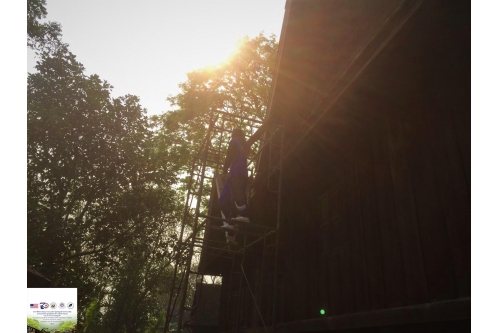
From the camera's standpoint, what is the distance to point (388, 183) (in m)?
4.09

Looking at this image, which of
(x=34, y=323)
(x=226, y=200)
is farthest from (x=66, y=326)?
(x=226, y=200)

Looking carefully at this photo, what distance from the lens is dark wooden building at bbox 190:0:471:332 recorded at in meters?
2.98

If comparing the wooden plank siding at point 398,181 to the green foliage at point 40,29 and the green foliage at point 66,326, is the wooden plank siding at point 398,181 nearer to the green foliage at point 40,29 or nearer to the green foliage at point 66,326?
the green foliage at point 66,326

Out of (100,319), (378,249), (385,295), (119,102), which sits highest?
(119,102)

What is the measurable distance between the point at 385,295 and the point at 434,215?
105cm

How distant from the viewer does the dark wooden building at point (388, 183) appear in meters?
2.98

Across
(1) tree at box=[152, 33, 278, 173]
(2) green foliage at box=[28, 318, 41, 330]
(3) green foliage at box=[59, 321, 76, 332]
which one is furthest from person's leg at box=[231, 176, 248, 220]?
(1) tree at box=[152, 33, 278, 173]

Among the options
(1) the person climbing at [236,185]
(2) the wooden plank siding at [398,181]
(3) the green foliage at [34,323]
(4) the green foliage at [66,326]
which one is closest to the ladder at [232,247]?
(1) the person climbing at [236,185]

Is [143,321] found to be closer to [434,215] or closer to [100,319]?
[100,319]

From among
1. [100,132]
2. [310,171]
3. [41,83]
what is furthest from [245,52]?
[310,171]

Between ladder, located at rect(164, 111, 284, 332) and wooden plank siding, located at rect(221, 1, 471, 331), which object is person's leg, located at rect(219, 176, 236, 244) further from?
wooden plank siding, located at rect(221, 1, 471, 331)

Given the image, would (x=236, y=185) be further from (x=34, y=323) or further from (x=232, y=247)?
(x=34, y=323)

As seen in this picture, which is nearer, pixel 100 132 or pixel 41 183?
pixel 41 183

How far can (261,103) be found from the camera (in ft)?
61.3
